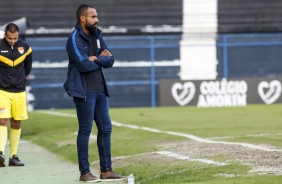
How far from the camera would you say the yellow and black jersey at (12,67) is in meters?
12.9

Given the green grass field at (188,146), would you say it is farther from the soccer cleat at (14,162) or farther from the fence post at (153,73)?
the fence post at (153,73)

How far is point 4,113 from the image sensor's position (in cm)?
1280

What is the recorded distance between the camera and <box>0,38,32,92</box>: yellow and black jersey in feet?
42.3

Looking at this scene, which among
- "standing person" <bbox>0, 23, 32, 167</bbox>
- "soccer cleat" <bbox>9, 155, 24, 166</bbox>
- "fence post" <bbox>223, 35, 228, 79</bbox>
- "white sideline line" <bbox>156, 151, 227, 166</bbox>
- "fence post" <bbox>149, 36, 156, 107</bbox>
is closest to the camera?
"white sideline line" <bbox>156, 151, 227, 166</bbox>

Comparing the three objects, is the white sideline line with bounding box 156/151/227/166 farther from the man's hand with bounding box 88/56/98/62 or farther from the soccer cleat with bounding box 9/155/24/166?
the soccer cleat with bounding box 9/155/24/166

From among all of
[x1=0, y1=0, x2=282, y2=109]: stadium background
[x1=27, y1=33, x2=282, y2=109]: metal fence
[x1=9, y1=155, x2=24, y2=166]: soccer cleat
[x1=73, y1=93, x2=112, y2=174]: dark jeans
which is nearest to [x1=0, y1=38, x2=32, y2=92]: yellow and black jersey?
[x1=9, y1=155, x2=24, y2=166]: soccer cleat

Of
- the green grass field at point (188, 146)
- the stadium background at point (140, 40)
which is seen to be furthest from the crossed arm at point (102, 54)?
the stadium background at point (140, 40)

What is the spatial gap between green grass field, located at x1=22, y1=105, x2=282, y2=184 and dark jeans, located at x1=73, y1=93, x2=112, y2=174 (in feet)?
1.32

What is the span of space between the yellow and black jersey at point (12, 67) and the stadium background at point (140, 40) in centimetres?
2195

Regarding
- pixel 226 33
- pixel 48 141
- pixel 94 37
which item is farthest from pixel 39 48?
pixel 94 37

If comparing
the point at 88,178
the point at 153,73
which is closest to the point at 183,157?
the point at 88,178

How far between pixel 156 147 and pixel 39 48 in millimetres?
21576

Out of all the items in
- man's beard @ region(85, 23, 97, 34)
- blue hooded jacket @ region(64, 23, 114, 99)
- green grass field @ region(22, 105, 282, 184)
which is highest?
man's beard @ region(85, 23, 97, 34)

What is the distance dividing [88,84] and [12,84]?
114 inches
